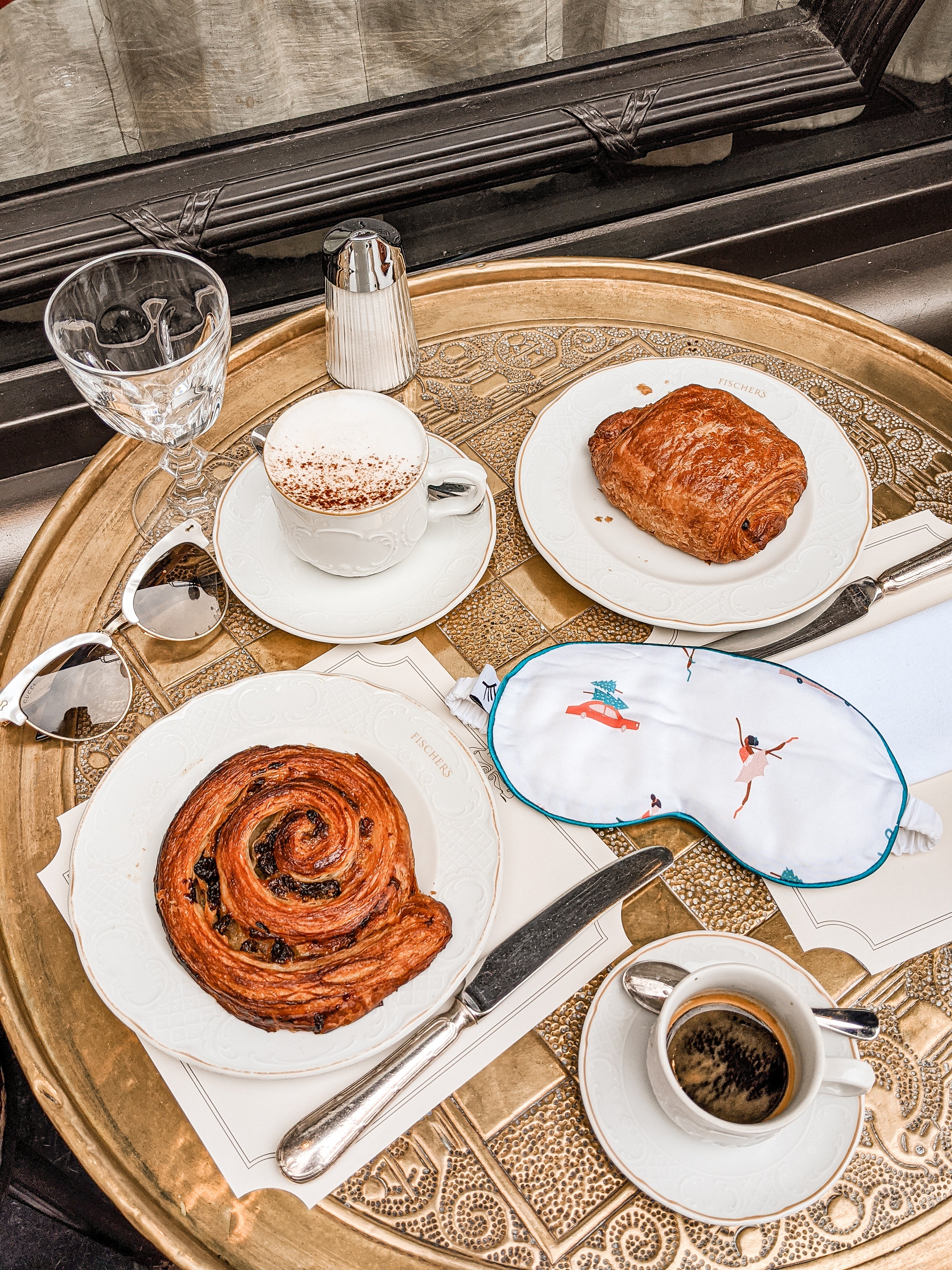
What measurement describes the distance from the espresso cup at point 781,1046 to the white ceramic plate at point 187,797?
187 millimetres

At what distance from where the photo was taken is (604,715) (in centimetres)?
99

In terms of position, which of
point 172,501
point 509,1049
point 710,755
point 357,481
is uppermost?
point 357,481

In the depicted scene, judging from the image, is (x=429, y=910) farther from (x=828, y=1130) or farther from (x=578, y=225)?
(x=578, y=225)

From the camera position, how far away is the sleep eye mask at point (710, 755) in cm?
91

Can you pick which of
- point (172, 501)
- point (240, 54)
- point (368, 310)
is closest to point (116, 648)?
point (172, 501)

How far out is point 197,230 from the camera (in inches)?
62.4

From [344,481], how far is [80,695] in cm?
41

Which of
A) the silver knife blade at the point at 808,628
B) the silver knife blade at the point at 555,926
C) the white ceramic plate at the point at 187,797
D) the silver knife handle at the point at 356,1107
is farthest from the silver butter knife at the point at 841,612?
the silver knife handle at the point at 356,1107

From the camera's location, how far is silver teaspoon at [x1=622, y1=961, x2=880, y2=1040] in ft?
2.49

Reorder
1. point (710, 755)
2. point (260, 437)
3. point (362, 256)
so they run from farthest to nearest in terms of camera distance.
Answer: point (362, 256) → point (260, 437) → point (710, 755)

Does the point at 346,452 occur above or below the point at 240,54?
below

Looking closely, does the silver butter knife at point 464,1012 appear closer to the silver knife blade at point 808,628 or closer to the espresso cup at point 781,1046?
the espresso cup at point 781,1046

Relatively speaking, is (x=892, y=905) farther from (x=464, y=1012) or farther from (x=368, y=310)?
(x=368, y=310)

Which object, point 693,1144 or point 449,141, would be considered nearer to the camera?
point 693,1144
